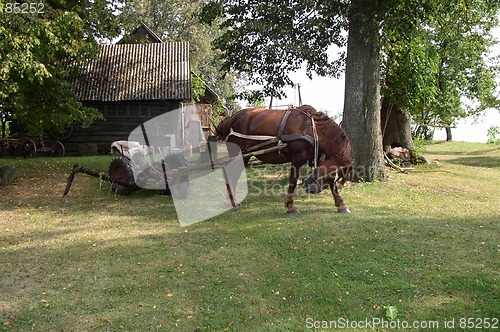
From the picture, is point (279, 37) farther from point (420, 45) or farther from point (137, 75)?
point (137, 75)

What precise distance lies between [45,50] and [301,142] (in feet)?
29.7

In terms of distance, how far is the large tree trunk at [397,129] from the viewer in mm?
17500

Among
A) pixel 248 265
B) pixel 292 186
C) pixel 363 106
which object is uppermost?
pixel 363 106

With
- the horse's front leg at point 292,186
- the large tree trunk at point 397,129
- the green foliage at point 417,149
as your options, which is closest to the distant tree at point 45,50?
the horse's front leg at point 292,186

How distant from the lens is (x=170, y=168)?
32.1 feet

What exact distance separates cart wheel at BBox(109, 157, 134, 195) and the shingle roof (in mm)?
10613

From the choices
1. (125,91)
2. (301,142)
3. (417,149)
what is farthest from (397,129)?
(125,91)

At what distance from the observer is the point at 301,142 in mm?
8227

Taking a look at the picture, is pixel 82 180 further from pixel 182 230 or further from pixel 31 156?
pixel 31 156

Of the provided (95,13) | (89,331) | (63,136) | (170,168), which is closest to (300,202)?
(170,168)

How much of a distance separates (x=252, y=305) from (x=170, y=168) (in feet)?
18.8

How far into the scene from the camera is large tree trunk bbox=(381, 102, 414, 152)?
17.5 meters

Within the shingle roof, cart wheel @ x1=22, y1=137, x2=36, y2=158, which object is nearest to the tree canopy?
the shingle roof

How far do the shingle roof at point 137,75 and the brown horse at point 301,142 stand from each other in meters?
12.2
